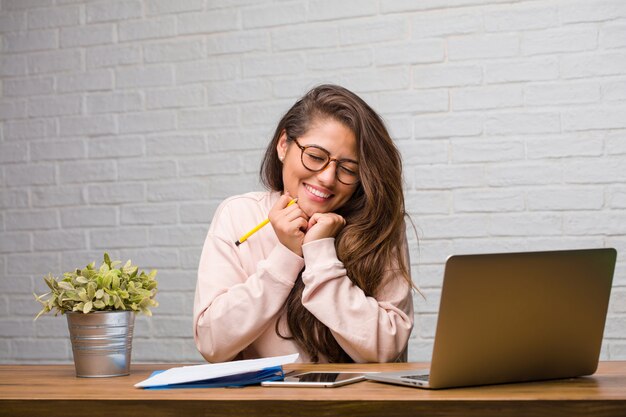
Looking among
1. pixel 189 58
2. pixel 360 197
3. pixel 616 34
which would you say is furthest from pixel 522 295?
pixel 189 58

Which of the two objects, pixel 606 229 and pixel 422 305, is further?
pixel 422 305

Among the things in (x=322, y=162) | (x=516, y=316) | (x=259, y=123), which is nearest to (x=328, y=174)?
(x=322, y=162)

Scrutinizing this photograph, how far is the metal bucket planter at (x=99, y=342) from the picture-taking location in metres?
1.50

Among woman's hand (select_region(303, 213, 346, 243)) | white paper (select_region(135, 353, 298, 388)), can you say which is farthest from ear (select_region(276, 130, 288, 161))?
white paper (select_region(135, 353, 298, 388))

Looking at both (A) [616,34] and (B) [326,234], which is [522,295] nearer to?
(B) [326,234]

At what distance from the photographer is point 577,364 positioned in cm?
133

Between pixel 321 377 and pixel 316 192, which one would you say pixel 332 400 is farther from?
pixel 316 192

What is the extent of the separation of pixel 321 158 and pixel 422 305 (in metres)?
1.08

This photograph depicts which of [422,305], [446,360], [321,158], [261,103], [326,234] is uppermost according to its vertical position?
[261,103]

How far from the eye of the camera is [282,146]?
2.09 meters

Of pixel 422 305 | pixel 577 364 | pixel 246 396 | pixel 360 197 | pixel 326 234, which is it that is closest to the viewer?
pixel 246 396

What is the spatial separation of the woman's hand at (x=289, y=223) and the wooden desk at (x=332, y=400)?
614mm

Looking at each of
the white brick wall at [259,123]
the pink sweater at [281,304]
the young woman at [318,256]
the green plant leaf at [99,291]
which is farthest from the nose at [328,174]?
the white brick wall at [259,123]

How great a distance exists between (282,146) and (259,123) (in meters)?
0.96
